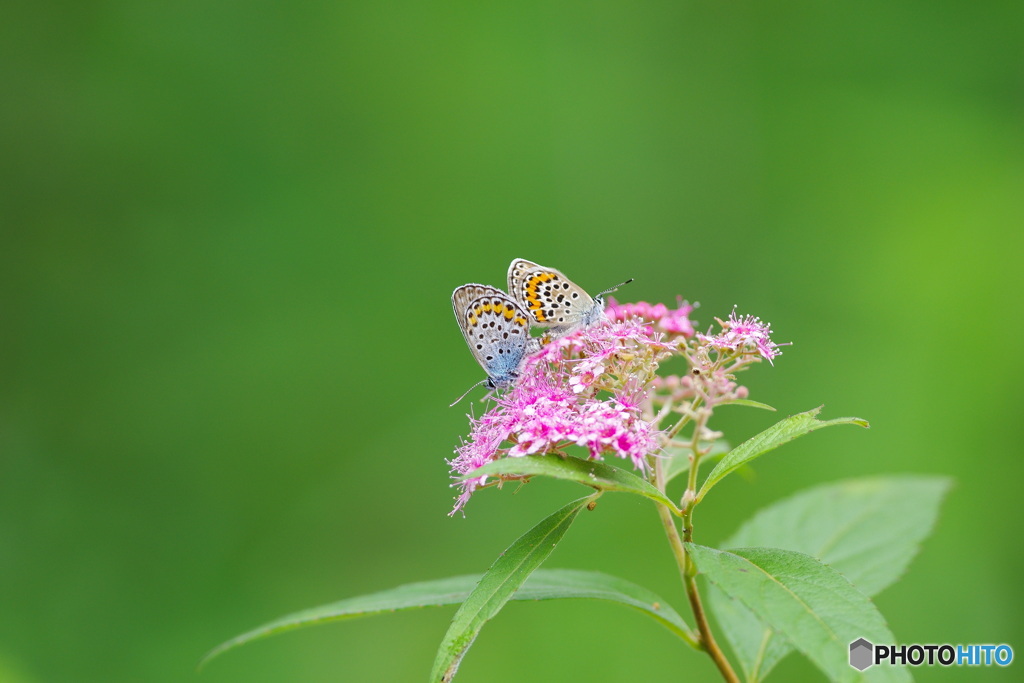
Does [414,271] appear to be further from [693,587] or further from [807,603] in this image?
[807,603]

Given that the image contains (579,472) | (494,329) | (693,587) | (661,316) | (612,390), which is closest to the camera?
(579,472)

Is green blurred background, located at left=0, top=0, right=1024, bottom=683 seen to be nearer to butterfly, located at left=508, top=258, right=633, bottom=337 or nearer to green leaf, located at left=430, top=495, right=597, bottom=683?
butterfly, located at left=508, top=258, right=633, bottom=337

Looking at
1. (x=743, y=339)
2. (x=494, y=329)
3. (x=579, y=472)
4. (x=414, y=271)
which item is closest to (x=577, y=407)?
(x=579, y=472)

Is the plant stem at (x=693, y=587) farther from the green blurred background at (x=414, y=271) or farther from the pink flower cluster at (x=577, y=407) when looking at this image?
the green blurred background at (x=414, y=271)

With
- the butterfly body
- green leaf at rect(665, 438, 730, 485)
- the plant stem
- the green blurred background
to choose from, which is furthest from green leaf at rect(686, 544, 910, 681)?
the green blurred background

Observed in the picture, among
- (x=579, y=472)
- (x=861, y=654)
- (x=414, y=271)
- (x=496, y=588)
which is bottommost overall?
(x=861, y=654)

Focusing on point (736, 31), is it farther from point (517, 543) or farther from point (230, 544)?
point (517, 543)
